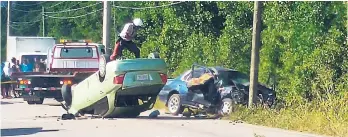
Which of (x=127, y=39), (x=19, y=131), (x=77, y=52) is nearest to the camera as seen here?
(x=19, y=131)

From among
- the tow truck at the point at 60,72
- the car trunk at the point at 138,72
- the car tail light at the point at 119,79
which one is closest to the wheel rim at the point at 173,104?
the car trunk at the point at 138,72

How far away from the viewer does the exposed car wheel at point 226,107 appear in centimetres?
1953

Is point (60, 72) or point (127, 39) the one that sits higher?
point (127, 39)

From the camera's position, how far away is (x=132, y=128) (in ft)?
53.0

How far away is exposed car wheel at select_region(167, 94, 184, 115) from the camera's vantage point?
69.9ft

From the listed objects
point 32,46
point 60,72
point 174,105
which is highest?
point 32,46

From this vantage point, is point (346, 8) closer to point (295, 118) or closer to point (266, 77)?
point (266, 77)

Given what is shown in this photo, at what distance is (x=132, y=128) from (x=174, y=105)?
553cm

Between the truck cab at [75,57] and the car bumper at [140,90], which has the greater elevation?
the truck cab at [75,57]

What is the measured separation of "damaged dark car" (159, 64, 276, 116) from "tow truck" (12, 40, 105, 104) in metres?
4.41

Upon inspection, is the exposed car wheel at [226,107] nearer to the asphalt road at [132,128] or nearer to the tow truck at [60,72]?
the asphalt road at [132,128]

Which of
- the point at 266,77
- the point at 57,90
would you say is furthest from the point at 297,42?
the point at 57,90

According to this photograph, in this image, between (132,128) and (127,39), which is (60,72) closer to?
(127,39)

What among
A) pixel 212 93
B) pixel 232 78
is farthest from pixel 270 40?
pixel 212 93
